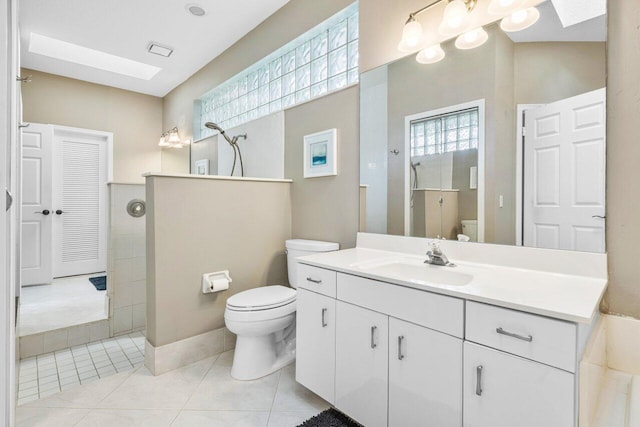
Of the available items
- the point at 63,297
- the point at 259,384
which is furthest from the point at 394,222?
the point at 63,297

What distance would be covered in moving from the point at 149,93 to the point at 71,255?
250 cm

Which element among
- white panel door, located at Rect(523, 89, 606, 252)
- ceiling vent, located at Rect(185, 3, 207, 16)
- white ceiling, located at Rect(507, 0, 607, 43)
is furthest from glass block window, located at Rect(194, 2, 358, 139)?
white panel door, located at Rect(523, 89, 606, 252)

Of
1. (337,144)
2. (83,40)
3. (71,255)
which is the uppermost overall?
(83,40)

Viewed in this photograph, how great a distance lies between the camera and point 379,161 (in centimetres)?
198

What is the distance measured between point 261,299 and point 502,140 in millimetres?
→ 1555

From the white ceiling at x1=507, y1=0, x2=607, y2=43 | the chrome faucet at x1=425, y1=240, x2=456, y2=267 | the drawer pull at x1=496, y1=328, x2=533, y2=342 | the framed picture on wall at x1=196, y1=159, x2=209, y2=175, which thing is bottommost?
the drawer pull at x1=496, y1=328, x2=533, y2=342

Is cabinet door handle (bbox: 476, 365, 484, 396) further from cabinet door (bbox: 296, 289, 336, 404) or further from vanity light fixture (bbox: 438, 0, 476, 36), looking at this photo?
vanity light fixture (bbox: 438, 0, 476, 36)

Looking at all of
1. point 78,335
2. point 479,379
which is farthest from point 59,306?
point 479,379

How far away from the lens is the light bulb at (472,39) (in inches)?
60.0

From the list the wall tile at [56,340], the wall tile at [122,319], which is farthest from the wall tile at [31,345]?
the wall tile at [122,319]

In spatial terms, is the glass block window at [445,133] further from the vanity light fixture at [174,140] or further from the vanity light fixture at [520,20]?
the vanity light fixture at [174,140]

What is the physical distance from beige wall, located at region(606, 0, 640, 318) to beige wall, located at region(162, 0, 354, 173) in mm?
1563

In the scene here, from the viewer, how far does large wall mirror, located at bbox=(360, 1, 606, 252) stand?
1.26 meters

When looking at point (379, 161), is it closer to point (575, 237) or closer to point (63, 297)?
point (575, 237)
